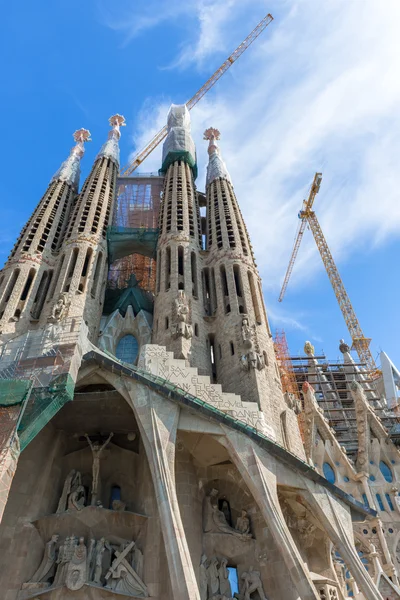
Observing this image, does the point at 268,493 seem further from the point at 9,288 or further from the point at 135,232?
the point at 135,232

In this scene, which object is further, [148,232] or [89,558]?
[148,232]

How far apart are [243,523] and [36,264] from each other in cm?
1875

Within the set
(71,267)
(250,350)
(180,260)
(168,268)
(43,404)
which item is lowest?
(43,404)

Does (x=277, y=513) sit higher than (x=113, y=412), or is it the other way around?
(x=113, y=412)

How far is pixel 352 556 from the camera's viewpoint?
13258 millimetres

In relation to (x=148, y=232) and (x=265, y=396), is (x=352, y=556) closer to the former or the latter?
(x=265, y=396)

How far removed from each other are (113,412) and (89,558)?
484 cm

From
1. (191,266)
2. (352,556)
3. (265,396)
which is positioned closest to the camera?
(352,556)

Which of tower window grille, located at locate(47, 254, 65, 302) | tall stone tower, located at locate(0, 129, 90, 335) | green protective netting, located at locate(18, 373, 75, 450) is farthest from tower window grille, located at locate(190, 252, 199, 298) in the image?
green protective netting, located at locate(18, 373, 75, 450)

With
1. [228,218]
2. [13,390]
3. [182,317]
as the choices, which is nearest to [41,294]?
[182,317]

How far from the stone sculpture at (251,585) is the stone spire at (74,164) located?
30.1 m

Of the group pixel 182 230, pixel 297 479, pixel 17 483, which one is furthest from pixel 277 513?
pixel 182 230

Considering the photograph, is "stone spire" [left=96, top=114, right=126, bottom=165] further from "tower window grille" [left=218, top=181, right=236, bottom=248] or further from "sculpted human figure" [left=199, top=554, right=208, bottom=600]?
"sculpted human figure" [left=199, top=554, right=208, bottom=600]

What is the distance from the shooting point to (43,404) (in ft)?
45.6
